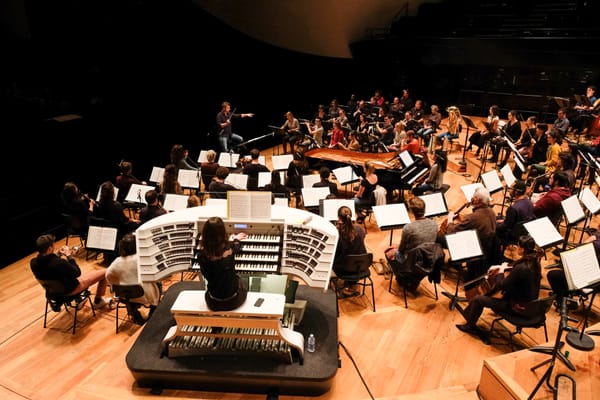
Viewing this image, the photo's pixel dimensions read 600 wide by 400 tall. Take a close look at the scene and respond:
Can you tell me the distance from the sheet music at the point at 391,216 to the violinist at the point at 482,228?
719 millimetres

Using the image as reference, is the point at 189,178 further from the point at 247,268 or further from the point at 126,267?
the point at 247,268

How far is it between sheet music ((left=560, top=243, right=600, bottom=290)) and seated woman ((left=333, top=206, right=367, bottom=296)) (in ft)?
7.45

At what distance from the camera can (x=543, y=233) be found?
532 centimetres

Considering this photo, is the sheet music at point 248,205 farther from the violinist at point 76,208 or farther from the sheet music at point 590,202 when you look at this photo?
the sheet music at point 590,202

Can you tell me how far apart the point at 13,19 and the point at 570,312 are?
9.35 m

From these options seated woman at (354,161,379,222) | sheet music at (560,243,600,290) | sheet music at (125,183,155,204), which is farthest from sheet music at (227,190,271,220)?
sheet music at (125,183,155,204)

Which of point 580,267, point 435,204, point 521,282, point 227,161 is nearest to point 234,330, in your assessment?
point 521,282

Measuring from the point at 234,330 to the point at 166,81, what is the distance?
24.6 feet

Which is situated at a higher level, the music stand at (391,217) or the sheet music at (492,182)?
the sheet music at (492,182)

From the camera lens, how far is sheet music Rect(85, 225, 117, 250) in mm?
5914

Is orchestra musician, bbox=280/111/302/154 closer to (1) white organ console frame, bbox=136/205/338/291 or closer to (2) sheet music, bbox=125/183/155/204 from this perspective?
(2) sheet music, bbox=125/183/155/204

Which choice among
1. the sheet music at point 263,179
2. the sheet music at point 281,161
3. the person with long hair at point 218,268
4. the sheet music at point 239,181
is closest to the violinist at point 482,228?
the person with long hair at point 218,268

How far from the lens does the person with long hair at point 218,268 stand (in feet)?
12.5

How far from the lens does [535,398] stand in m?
3.78
